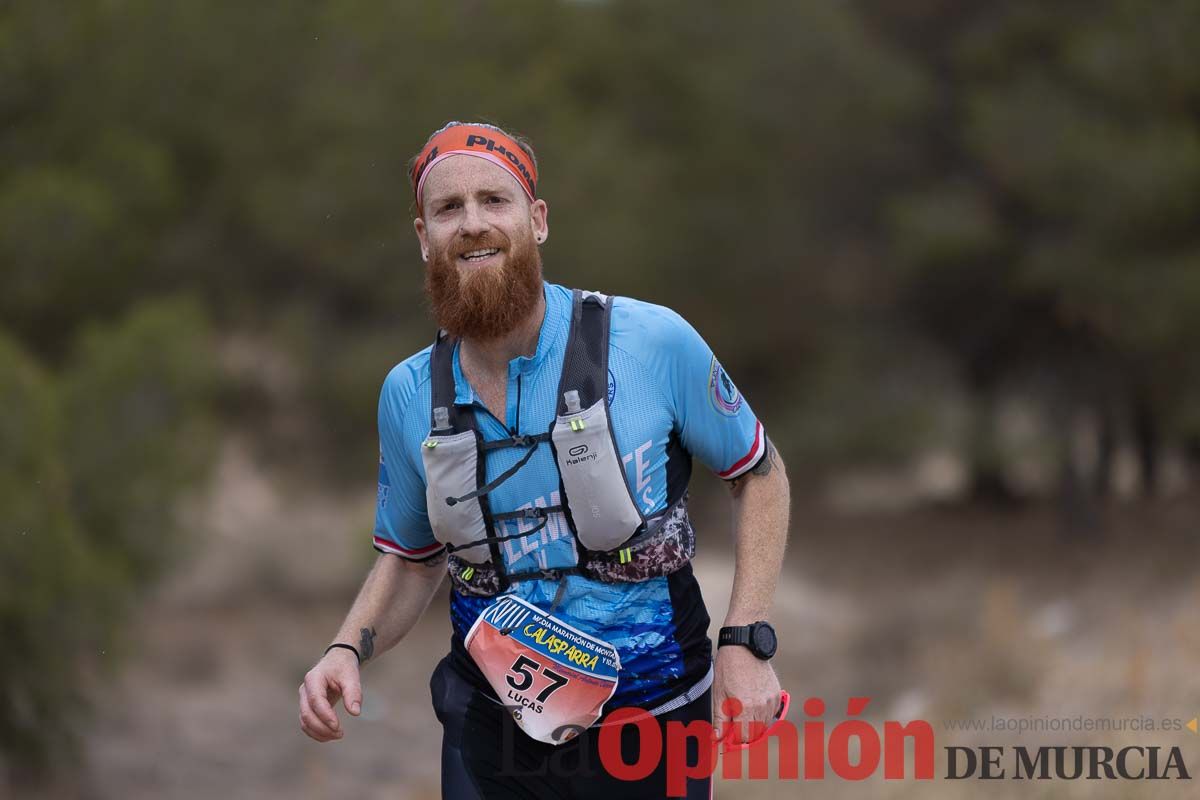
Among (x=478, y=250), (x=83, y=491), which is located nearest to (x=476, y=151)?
(x=478, y=250)

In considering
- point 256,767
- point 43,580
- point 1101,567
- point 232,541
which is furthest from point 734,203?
point 43,580

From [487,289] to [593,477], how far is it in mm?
407

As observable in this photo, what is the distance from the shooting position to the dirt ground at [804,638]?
8867 millimetres

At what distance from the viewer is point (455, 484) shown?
2654 mm

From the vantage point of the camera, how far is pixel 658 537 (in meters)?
2.66

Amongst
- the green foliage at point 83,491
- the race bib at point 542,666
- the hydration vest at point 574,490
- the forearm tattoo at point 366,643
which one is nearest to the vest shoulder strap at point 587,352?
the hydration vest at point 574,490

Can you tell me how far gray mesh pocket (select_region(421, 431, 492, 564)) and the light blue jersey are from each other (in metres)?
0.04

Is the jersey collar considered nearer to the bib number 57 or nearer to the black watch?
the bib number 57

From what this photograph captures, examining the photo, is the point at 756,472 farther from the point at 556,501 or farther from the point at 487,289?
the point at 487,289

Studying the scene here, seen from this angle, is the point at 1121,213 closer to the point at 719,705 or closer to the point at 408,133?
the point at 408,133

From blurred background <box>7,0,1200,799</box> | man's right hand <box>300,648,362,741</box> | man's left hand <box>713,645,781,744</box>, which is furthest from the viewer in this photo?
blurred background <box>7,0,1200,799</box>

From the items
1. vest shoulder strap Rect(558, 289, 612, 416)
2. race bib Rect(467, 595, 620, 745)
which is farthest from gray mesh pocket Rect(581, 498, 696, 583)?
vest shoulder strap Rect(558, 289, 612, 416)

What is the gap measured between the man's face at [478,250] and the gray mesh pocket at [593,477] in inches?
9.9

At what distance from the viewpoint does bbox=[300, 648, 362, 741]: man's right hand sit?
2.65 m
